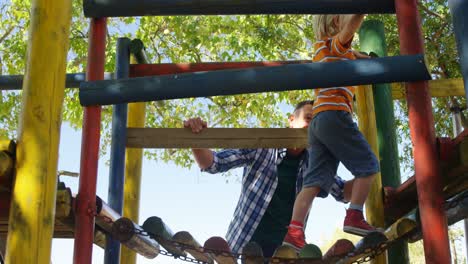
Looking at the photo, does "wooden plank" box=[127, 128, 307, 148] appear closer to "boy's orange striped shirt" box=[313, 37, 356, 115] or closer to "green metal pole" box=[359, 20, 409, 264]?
"boy's orange striped shirt" box=[313, 37, 356, 115]

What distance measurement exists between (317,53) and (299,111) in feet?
1.61

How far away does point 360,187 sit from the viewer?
3121 mm

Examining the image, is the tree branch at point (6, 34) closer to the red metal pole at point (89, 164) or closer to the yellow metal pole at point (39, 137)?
the red metal pole at point (89, 164)

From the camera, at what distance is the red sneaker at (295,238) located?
2.96m

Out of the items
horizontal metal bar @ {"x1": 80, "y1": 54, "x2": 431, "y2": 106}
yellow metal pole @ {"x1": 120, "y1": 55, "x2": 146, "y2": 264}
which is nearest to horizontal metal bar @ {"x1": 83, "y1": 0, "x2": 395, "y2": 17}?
horizontal metal bar @ {"x1": 80, "y1": 54, "x2": 431, "y2": 106}

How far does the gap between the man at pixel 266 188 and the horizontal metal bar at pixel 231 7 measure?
0.90 metres

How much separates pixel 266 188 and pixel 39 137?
4.98 ft

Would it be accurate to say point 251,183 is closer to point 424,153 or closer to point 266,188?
point 266,188

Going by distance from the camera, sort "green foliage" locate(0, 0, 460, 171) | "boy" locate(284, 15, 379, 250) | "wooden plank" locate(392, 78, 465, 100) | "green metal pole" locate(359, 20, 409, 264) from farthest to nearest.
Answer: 1. "green foliage" locate(0, 0, 460, 171)
2. "wooden plank" locate(392, 78, 465, 100)
3. "green metal pole" locate(359, 20, 409, 264)
4. "boy" locate(284, 15, 379, 250)

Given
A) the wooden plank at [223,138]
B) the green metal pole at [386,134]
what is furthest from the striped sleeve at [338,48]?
the green metal pole at [386,134]

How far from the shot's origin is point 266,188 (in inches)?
145

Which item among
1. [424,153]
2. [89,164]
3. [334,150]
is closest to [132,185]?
[89,164]

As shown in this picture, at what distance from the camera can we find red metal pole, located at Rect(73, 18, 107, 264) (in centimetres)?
264

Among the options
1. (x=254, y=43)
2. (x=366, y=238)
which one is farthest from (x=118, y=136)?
(x=254, y=43)
